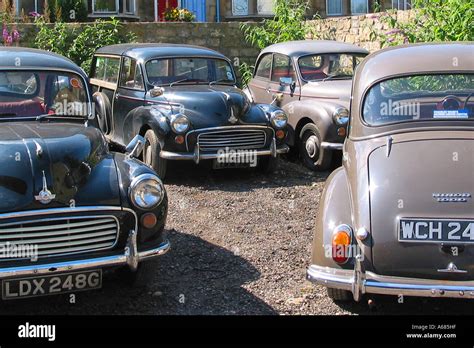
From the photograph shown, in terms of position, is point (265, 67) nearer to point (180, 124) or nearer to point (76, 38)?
point (180, 124)

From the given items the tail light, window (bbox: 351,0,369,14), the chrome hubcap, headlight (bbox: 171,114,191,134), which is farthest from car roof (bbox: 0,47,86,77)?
window (bbox: 351,0,369,14)

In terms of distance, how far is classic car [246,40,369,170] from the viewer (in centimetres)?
823

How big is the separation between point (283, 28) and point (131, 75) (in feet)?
19.8

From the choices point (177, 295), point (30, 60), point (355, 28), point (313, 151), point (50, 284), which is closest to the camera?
point (50, 284)

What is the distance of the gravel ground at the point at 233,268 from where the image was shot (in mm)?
4480

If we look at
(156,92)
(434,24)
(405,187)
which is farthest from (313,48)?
(405,187)

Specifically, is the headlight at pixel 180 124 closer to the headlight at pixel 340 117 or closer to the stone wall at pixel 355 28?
the headlight at pixel 340 117

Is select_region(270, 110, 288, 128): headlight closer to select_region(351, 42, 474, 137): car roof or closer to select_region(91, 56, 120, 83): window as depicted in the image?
select_region(91, 56, 120, 83): window

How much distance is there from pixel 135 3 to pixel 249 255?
14090 millimetres

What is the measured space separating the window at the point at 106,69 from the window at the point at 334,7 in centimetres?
1136

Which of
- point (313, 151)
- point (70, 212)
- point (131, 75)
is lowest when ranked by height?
point (313, 151)

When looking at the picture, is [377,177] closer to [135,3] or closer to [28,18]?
[28,18]

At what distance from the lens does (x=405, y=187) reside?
4160 mm

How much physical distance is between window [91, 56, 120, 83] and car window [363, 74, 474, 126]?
16.3 ft
